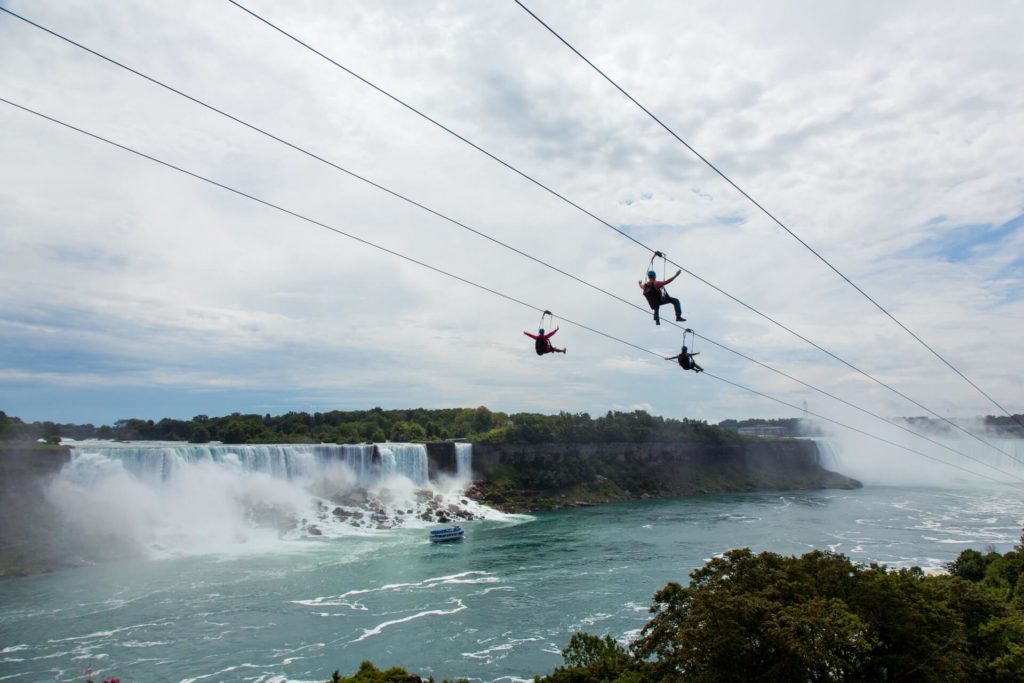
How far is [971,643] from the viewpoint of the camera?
1717 cm

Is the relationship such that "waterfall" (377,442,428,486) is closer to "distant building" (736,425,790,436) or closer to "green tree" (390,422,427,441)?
"green tree" (390,422,427,441)

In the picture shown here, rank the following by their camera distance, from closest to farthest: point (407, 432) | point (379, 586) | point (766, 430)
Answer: point (379, 586)
point (407, 432)
point (766, 430)

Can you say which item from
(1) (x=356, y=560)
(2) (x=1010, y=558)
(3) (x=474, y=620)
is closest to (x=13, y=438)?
(1) (x=356, y=560)

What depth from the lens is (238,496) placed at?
56188mm

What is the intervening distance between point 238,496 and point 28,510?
50.8ft

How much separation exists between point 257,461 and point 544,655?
42.6 metres

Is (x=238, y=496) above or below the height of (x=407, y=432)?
below

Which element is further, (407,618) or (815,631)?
(407,618)

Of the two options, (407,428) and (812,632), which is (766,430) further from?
(812,632)

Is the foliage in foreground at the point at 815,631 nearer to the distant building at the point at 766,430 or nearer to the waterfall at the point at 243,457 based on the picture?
the waterfall at the point at 243,457

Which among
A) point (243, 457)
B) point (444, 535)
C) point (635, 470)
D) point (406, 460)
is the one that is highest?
point (243, 457)

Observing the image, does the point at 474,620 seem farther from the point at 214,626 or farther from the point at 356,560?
the point at 356,560

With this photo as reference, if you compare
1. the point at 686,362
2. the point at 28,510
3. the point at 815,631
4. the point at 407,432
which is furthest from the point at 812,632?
the point at 407,432

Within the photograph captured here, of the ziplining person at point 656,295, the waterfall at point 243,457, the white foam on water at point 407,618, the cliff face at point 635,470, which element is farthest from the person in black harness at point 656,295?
the cliff face at point 635,470
